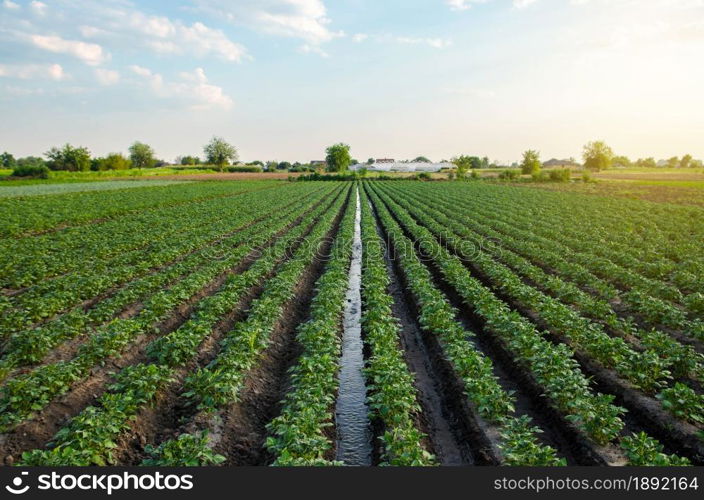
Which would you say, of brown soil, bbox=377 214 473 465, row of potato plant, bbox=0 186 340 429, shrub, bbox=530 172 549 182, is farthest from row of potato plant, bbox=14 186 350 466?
shrub, bbox=530 172 549 182

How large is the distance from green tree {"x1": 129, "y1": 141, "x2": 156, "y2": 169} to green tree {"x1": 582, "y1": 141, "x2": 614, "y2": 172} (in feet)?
449

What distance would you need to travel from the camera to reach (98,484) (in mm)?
4414

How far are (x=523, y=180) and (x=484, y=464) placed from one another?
89.9 m

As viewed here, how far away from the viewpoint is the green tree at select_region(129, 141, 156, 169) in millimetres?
138913

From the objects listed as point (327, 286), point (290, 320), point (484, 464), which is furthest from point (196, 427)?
point (327, 286)

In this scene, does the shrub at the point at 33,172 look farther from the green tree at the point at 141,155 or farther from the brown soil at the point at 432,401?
the brown soil at the point at 432,401

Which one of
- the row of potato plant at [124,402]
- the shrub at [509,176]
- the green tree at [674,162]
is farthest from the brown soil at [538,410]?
the green tree at [674,162]

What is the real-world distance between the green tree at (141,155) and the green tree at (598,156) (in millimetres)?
136999

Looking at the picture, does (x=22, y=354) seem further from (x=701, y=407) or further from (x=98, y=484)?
(x=701, y=407)

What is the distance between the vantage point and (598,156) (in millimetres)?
131250

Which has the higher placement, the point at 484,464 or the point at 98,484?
the point at 98,484

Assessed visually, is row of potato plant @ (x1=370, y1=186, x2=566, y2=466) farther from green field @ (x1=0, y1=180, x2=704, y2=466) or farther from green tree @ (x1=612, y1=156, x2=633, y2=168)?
green tree @ (x1=612, y1=156, x2=633, y2=168)

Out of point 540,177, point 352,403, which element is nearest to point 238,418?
point 352,403

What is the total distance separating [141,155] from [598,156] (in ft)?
464
